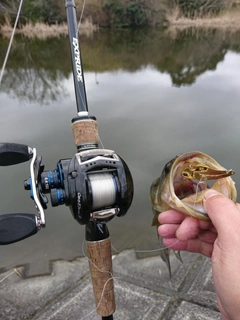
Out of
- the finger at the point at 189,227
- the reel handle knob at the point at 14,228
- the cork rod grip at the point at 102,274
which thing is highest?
the reel handle knob at the point at 14,228

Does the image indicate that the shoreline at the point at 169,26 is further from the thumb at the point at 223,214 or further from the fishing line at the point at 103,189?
the thumb at the point at 223,214

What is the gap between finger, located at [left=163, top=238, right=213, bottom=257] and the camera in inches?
68.2

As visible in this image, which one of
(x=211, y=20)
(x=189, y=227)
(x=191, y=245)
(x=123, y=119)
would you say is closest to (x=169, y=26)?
(x=211, y=20)

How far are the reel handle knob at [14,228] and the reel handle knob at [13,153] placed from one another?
12.8 inches

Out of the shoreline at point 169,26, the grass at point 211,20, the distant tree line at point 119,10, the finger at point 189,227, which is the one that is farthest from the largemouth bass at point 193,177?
the grass at point 211,20

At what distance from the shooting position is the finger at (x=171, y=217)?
1545mm

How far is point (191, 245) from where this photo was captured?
5.87ft

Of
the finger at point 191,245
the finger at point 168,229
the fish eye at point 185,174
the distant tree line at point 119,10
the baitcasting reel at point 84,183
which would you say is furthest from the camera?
the distant tree line at point 119,10

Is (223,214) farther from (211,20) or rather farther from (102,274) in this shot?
(211,20)

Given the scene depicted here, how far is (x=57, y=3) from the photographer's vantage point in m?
23.0

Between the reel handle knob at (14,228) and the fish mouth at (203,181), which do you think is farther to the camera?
the fish mouth at (203,181)

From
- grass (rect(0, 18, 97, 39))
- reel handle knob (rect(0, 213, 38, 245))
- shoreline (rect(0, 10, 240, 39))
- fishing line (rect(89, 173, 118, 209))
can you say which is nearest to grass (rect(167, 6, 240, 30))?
shoreline (rect(0, 10, 240, 39))

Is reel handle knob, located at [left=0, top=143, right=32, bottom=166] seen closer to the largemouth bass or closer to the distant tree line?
the largemouth bass

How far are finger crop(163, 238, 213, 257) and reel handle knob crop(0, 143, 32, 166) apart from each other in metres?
0.92
